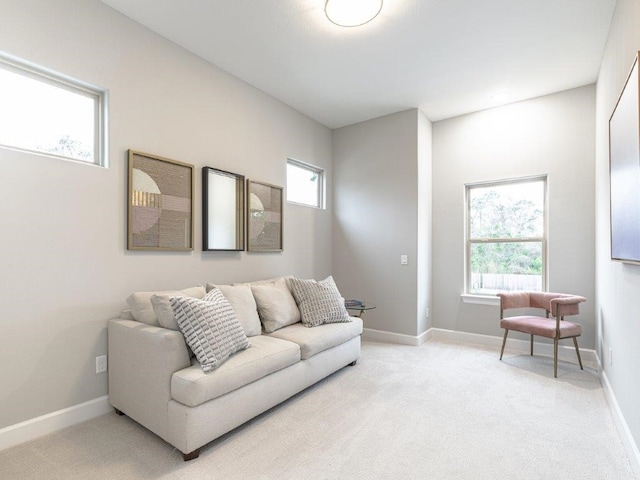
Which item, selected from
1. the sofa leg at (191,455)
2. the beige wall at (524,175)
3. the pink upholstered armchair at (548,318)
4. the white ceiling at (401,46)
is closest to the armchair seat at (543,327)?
the pink upholstered armchair at (548,318)

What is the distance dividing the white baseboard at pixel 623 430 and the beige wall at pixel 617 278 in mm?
45

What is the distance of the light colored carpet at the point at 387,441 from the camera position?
5.80 feet

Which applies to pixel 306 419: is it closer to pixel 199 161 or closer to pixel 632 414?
pixel 632 414

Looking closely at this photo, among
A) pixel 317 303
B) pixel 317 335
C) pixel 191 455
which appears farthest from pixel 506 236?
pixel 191 455

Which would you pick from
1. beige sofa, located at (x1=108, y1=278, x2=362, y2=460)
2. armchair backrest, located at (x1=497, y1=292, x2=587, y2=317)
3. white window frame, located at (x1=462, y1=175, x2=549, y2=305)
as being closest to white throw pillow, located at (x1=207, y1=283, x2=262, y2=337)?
beige sofa, located at (x1=108, y1=278, x2=362, y2=460)

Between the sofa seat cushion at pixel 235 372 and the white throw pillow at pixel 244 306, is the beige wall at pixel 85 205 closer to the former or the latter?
the white throw pillow at pixel 244 306

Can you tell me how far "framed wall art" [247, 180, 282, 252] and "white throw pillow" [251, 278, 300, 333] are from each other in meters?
0.58

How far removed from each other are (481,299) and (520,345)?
2.12 feet

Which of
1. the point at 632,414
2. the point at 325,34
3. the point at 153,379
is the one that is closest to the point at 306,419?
the point at 153,379

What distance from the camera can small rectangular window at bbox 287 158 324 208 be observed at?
13.9 ft

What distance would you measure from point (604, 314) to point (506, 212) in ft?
5.15

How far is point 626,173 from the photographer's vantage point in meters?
1.92

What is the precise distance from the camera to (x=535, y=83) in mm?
3537

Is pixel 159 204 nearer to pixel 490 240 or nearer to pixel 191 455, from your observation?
pixel 191 455
